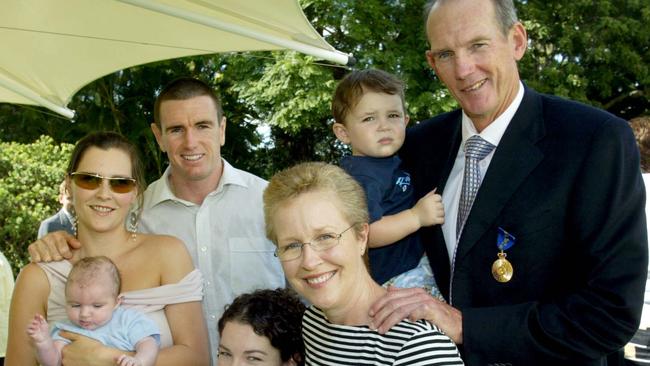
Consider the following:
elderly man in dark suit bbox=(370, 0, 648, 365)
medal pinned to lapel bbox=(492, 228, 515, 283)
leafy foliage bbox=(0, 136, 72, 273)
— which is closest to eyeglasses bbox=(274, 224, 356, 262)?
elderly man in dark suit bbox=(370, 0, 648, 365)

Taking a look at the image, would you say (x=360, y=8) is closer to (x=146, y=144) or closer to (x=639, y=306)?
(x=146, y=144)

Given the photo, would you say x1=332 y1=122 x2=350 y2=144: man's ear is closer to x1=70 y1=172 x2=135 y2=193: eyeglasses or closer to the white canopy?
the white canopy

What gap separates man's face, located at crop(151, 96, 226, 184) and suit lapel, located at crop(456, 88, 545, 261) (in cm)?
177

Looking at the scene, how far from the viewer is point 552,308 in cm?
254

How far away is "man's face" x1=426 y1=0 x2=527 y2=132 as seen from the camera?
2858 mm

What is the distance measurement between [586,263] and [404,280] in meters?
1.00

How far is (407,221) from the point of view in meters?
3.18

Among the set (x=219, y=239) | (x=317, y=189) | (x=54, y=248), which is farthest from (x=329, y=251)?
(x=219, y=239)

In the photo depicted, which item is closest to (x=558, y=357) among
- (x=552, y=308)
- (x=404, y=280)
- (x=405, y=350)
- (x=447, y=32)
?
(x=552, y=308)

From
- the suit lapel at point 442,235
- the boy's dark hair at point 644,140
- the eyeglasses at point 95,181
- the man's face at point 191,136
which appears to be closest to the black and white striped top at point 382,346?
the suit lapel at point 442,235

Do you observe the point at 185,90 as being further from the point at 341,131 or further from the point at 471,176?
the point at 471,176

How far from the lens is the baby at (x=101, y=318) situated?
3.14 metres

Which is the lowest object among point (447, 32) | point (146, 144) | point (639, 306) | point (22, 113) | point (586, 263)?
point (639, 306)

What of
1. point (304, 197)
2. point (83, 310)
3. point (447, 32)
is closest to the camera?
point (304, 197)
